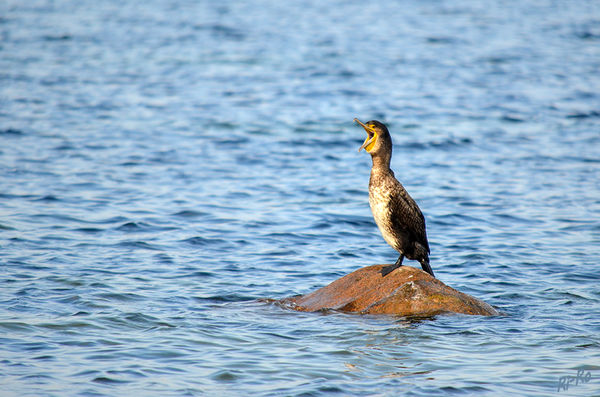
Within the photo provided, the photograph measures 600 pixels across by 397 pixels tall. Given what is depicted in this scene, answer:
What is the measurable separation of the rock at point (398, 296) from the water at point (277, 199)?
166mm

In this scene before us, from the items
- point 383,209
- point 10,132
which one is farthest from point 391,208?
point 10,132

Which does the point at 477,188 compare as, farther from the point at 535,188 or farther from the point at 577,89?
the point at 577,89

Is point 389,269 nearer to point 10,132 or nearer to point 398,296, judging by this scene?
point 398,296

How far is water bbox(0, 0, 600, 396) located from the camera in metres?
6.91

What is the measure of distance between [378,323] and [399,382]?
1100 millimetres

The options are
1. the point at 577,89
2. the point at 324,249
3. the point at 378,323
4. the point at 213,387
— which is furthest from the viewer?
the point at 577,89

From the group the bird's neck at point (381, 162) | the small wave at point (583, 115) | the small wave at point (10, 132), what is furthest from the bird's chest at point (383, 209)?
the small wave at point (583, 115)

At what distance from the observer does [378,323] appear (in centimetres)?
751

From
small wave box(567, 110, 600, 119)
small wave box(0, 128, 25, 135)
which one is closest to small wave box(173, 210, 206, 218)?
small wave box(0, 128, 25, 135)

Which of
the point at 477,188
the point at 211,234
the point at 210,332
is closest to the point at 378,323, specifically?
the point at 210,332

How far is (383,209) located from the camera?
25.0ft

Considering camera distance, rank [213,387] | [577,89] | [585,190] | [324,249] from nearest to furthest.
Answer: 1. [213,387]
2. [324,249]
3. [585,190]
4. [577,89]

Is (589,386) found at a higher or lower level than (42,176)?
lower

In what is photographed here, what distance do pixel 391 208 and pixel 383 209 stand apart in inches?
3.3
